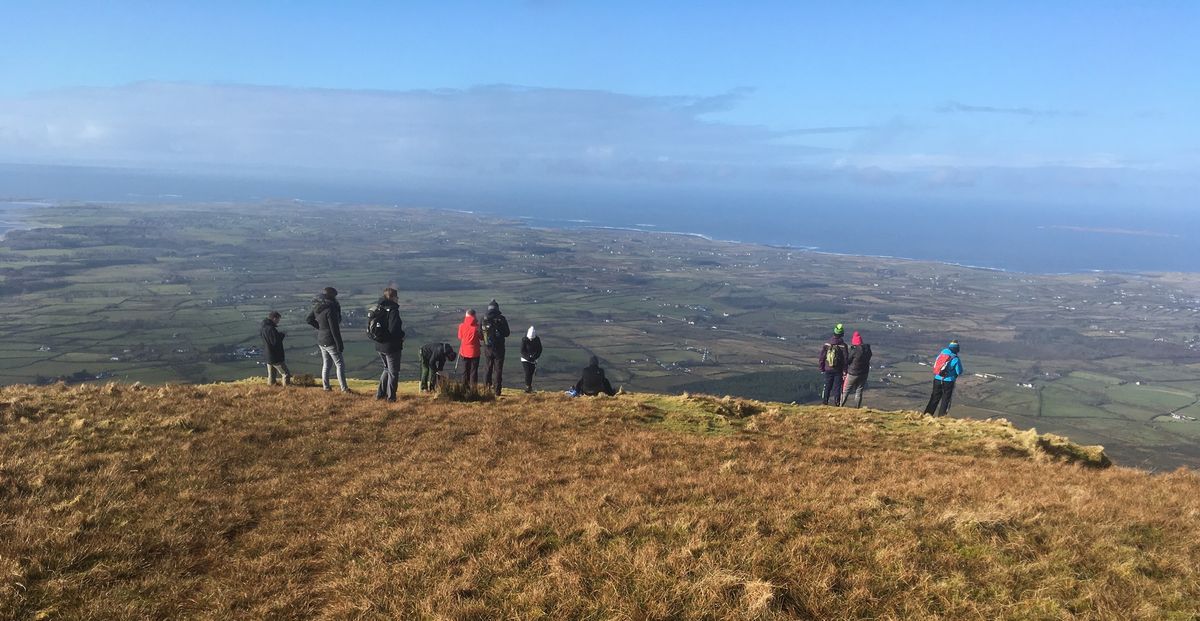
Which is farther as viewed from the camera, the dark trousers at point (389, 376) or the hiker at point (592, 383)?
the hiker at point (592, 383)

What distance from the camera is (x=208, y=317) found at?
3187 inches

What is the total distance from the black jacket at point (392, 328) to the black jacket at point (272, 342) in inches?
146

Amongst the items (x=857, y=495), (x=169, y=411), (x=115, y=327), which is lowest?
(x=115, y=327)

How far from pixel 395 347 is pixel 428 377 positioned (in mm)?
3320

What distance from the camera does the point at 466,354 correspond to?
17.1 m

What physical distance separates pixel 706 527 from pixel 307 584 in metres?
4.66

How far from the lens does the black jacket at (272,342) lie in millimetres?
16761

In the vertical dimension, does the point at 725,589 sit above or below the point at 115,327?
above

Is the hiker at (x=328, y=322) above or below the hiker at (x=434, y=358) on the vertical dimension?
above

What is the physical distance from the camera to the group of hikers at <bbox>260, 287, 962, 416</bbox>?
1524cm

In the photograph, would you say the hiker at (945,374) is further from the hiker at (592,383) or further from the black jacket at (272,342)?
the black jacket at (272,342)

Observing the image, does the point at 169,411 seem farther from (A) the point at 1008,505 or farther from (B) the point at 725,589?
(A) the point at 1008,505

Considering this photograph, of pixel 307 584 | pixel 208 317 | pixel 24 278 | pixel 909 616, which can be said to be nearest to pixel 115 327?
pixel 208 317

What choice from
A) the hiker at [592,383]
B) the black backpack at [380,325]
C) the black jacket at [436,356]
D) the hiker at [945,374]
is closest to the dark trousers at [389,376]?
the black backpack at [380,325]
